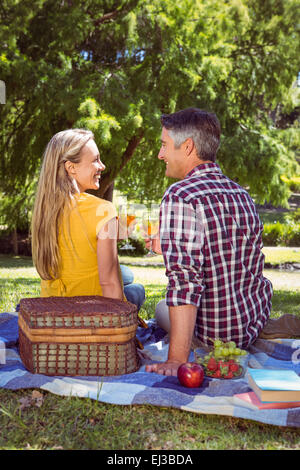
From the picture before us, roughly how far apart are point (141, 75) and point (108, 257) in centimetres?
836

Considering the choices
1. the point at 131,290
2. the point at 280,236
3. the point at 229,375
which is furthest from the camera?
the point at 280,236

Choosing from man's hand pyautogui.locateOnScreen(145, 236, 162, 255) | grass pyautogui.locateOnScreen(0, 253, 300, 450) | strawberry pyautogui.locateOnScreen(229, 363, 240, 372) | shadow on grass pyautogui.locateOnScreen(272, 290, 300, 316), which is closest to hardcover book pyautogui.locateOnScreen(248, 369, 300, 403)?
grass pyautogui.locateOnScreen(0, 253, 300, 450)

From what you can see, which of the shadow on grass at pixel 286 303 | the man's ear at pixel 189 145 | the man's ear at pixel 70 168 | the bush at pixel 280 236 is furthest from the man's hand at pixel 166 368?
the bush at pixel 280 236

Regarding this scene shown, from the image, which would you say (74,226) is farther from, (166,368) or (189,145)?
(166,368)

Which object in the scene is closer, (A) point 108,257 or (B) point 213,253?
(B) point 213,253

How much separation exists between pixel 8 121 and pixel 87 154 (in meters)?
9.67

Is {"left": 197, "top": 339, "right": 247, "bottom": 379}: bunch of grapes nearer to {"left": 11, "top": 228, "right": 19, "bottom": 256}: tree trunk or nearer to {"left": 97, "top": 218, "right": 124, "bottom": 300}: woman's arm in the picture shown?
{"left": 97, "top": 218, "right": 124, "bottom": 300}: woman's arm

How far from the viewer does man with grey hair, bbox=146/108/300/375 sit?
2.37m

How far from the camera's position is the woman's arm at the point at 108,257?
271 cm

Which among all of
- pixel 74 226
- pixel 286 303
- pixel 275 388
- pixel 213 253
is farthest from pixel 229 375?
pixel 286 303

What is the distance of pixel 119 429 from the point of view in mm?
2016

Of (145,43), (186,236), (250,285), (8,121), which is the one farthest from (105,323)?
(8,121)
